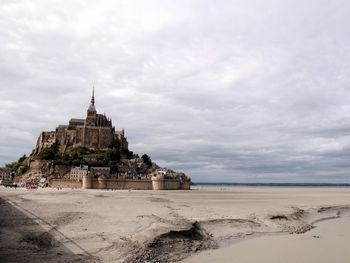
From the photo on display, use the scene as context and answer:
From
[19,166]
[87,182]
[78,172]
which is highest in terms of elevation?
[19,166]

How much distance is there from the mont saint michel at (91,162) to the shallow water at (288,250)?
58906 mm

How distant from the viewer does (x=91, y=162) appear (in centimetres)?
9200

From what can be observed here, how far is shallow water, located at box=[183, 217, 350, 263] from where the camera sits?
15312mm

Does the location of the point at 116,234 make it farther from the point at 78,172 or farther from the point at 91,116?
the point at 91,116

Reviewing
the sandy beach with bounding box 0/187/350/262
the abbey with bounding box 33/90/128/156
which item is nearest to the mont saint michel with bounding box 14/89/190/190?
the abbey with bounding box 33/90/128/156

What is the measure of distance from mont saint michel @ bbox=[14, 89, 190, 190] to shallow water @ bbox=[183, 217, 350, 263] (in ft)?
193

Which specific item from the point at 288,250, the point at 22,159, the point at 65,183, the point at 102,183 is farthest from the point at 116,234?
the point at 22,159

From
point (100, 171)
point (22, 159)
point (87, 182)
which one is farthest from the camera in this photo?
point (22, 159)

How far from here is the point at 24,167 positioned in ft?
314

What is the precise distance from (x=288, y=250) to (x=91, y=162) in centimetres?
7858

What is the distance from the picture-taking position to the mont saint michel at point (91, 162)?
78.9m

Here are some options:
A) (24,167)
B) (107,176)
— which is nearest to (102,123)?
(24,167)

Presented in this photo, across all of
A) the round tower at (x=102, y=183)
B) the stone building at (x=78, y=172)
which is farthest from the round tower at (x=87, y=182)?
the stone building at (x=78, y=172)

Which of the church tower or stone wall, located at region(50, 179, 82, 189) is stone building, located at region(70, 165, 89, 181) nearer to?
stone wall, located at region(50, 179, 82, 189)
